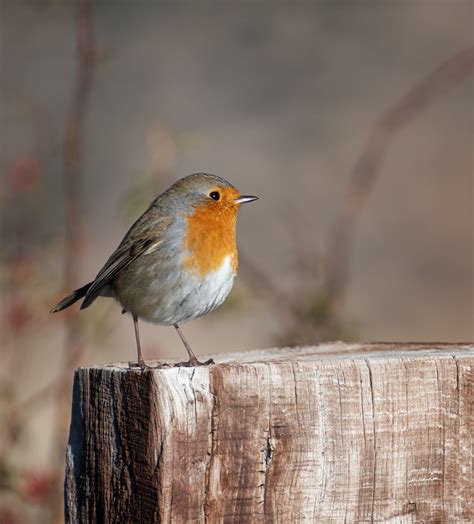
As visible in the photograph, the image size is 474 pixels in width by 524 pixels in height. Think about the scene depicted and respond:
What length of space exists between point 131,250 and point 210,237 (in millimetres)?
326

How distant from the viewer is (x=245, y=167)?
11367mm

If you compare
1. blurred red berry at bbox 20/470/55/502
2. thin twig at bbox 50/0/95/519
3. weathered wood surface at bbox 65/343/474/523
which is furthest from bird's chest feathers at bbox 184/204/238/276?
blurred red berry at bbox 20/470/55/502

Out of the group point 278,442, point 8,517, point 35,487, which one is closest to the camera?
point 278,442

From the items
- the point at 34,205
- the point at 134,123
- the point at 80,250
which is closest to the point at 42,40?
the point at 134,123

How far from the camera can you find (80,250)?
5.02 metres

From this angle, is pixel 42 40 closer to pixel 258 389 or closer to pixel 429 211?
pixel 429 211

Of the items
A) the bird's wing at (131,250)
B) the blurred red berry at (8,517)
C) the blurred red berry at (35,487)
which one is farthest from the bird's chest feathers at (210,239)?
the blurred red berry at (8,517)

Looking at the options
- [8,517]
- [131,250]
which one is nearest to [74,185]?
[131,250]

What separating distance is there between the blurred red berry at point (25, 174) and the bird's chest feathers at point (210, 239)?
1262 millimetres

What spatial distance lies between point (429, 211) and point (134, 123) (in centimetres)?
344

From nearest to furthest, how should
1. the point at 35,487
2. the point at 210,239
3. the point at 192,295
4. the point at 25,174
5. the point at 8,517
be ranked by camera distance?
the point at 192,295 < the point at 210,239 < the point at 35,487 < the point at 8,517 < the point at 25,174

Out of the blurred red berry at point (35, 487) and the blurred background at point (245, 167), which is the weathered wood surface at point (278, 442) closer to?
the blurred red berry at point (35, 487)

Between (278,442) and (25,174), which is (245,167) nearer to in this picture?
(25,174)

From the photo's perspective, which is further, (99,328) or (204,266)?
(99,328)
